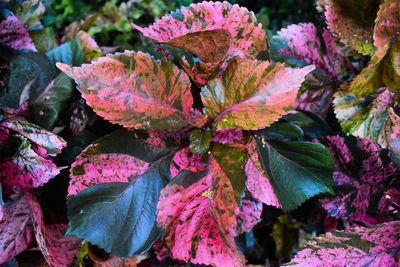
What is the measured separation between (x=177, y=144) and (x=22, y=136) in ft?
0.68

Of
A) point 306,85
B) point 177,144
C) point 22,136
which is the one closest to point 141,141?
point 177,144

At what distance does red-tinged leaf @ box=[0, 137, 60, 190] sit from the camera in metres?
0.40

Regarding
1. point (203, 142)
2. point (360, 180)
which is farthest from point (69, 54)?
point (360, 180)

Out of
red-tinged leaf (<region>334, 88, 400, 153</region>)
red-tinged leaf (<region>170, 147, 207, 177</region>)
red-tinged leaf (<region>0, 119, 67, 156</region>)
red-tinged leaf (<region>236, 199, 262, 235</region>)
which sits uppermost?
red-tinged leaf (<region>334, 88, 400, 153</region>)

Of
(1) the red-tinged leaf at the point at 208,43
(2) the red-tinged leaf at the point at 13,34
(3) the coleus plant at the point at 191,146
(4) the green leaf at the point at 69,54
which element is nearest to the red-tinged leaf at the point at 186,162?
(3) the coleus plant at the point at 191,146

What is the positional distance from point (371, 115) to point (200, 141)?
10.2 inches

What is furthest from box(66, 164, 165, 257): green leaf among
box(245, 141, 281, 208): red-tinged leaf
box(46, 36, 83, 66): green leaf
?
box(46, 36, 83, 66): green leaf

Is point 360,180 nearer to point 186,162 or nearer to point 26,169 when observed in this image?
point 186,162

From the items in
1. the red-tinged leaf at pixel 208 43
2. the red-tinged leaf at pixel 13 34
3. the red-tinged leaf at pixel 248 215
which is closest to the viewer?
the red-tinged leaf at pixel 208 43

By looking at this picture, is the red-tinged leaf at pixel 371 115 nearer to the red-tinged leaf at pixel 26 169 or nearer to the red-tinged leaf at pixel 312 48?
the red-tinged leaf at pixel 312 48

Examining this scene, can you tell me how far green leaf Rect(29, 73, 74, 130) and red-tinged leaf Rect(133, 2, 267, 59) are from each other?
167 mm

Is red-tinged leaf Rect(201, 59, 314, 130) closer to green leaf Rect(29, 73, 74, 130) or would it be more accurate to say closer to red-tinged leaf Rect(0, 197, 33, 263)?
green leaf Rect(29, 73, 74, 130)

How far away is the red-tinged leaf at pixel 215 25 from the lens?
1.18ft

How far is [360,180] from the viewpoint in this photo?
0.50m
